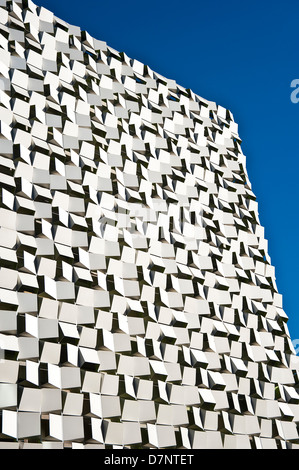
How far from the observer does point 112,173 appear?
8.34m

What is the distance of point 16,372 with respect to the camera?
5727 millimetres

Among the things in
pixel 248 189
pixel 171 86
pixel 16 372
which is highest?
pixel 171 86

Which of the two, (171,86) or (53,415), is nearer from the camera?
(53,415)

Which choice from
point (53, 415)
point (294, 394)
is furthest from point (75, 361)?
point (294, 394)

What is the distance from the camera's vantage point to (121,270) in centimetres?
757

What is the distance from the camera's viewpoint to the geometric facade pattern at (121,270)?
20.4 ft

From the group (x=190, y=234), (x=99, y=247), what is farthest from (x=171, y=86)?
(x=99, y=247)

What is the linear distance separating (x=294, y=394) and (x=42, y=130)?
5.72 metres

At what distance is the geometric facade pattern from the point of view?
6.21 m

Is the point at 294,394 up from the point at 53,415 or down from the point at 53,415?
up
